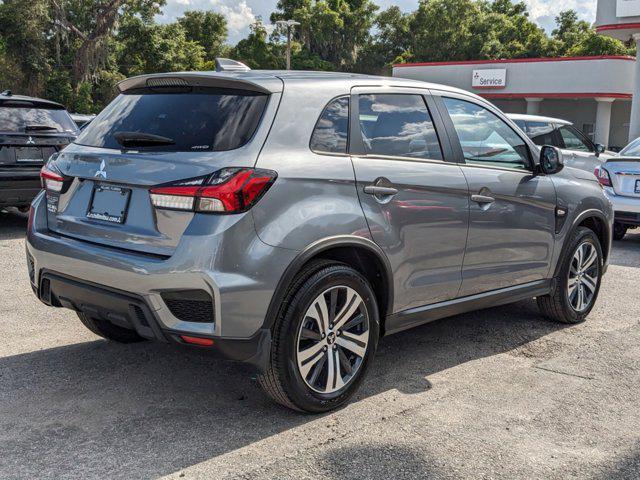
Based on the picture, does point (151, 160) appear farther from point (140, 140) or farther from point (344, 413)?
point (344, 413)

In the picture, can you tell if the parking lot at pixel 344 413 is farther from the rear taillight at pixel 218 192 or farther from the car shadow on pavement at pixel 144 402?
the rear taillight at pixel 218 192

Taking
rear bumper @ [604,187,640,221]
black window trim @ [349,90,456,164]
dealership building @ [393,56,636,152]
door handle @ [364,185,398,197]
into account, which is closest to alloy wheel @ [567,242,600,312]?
black window trim @ [349,90,456,164]

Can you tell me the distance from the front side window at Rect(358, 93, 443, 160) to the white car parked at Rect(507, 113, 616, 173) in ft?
27.4

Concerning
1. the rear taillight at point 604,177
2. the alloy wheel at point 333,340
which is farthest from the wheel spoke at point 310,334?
the rear taillight at point 604,177

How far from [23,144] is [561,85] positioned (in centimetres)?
3038

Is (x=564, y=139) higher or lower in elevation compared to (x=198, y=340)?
higher

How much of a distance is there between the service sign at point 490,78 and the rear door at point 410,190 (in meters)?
33.9

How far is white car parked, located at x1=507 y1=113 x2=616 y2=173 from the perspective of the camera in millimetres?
12492

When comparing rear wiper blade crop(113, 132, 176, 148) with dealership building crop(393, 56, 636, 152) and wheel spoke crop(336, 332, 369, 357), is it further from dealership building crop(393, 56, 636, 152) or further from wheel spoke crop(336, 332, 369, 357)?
dealership building crop(393, 56, 636, 152)

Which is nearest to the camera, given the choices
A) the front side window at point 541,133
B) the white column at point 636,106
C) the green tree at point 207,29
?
the front side window at point 541,133

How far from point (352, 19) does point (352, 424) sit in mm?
64308

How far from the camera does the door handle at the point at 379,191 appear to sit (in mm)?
3950

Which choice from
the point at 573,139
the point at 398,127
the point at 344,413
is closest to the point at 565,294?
the point at 398,127

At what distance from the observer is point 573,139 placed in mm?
13047
